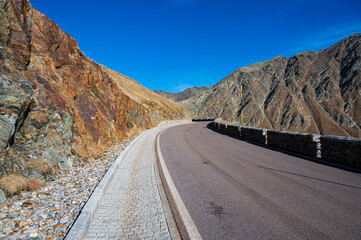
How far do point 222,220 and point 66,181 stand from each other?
4.62 m

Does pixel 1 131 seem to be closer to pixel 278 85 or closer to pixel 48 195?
pixel 48 195

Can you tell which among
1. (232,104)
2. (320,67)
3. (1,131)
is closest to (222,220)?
(1,131)

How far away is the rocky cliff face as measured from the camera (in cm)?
543

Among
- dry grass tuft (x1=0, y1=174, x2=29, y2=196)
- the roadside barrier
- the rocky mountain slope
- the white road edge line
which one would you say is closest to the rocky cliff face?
dry grass tuft (x1=0, y1=174, x2=29, y2=196)

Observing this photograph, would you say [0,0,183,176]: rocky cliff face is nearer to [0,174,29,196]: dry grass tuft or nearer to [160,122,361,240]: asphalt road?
[0,174,29,196]: dry grass tuft

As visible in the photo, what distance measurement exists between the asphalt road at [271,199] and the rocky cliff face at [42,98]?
433 centimetres

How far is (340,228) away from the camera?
336 centimetres

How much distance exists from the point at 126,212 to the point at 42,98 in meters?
5.76

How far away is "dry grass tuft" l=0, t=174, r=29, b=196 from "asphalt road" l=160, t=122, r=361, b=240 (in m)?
3.85

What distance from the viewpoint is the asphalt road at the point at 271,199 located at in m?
3.38

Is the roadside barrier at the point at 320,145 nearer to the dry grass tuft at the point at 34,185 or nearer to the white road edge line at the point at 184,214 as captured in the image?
the white road edge line at the point at 184,214

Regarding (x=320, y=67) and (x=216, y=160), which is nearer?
(x=216, y=160)

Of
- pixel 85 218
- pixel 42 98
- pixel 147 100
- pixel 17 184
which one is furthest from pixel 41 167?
pixel 147 100

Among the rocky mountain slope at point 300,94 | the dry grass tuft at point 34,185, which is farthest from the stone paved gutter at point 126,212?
the rocky mountain slope at point 300,94
